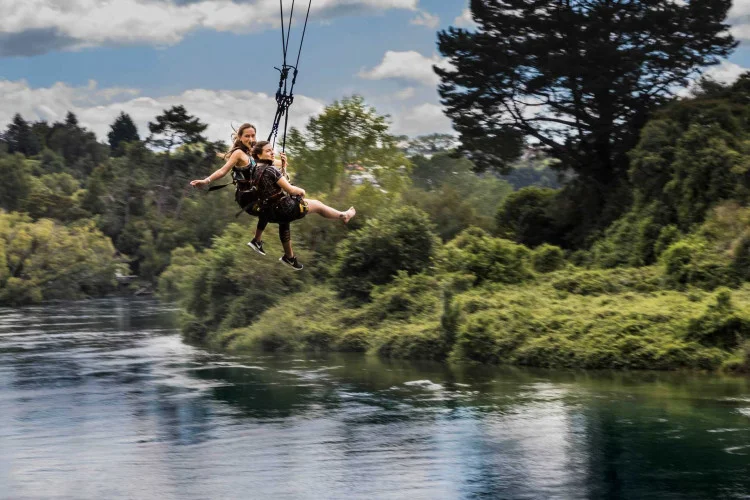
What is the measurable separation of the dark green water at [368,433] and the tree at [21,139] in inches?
3652

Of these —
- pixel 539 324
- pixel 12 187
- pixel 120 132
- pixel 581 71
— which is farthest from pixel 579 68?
pixel 120 132

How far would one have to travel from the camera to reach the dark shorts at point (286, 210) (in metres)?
14.9

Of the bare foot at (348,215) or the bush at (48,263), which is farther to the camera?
the bush at (48,263)

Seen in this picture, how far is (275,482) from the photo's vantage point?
73.0 feet

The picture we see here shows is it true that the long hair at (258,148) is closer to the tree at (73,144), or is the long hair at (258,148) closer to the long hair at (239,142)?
the long hair at (239,142)

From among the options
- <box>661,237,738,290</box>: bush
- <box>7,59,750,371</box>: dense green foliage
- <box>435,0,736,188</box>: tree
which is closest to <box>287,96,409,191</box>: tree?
<box>7,59,750,371</box>: dense green foliage

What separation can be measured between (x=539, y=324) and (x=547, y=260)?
7312 mm

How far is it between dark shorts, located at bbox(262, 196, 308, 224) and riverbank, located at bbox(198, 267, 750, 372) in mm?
19311

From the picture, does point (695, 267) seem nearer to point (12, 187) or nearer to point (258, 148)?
point (258, 148)

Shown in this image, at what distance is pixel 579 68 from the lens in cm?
4194

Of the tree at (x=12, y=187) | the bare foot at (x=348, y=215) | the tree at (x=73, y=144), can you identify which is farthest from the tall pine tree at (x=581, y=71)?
Answer: the tree at (x=73, y=144)

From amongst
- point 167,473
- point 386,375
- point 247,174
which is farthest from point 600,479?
point 386,375

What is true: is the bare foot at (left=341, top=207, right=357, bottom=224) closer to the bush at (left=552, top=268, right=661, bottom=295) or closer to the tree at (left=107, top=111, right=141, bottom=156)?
the bush at (left=552, top=268, right=661, bottom=295)

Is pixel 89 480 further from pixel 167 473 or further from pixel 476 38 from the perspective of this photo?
pixel 476 38
